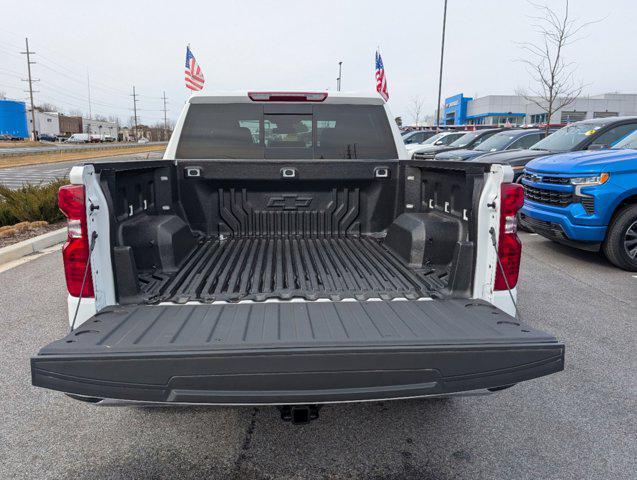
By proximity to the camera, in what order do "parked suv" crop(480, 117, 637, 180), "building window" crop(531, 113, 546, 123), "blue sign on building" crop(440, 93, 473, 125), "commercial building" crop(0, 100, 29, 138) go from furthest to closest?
"commercial building" crop(0, 100, 29, 138) < "blue sign on building" crop(440, 93, 473, 125) < "building window" crop(531, 113, 546, 123) < "parked suv" crop(480, 117, 637, 180)

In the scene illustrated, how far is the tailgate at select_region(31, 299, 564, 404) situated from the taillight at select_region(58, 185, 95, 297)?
384 millimetres

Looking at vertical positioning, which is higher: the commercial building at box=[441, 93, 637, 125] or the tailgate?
the commercial building at box=[441, 93, 637, 125]

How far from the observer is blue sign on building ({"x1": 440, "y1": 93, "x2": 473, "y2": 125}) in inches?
2474

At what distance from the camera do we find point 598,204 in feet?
21.1

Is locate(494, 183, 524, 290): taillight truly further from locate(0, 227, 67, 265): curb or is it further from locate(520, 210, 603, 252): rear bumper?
locate(0, 227, 67, 265): curb

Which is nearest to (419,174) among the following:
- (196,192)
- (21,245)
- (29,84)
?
(196,192)

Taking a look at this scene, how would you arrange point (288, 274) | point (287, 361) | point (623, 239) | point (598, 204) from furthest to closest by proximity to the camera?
1. point (623, 239)
2. point (598, 204)
3. point (288, 274)
4. point (287, 361)

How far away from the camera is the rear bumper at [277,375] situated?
6.64 ft

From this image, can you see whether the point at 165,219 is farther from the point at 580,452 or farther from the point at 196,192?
the point at 580,452

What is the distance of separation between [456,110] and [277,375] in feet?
223

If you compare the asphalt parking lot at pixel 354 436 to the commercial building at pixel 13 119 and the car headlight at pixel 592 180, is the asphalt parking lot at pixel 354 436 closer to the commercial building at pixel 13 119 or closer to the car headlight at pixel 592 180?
the car headlight at pixel 592 180

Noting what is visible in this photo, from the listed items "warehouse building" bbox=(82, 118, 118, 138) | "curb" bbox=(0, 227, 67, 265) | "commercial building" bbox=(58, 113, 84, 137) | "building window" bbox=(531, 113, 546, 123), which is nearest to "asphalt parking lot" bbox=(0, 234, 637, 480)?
"curb" bbox=(0, 227, 67, 265)

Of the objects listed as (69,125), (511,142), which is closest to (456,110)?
(511,142)

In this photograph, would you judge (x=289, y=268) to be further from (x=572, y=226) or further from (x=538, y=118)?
(x=538, y=118)
